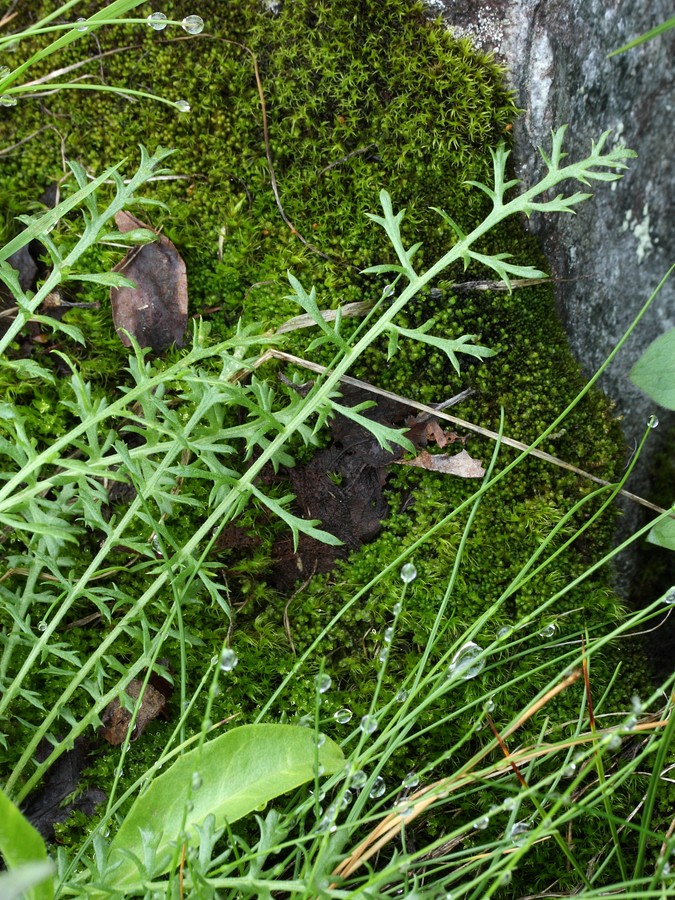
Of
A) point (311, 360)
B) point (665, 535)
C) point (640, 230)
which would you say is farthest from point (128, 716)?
point (640, 230)

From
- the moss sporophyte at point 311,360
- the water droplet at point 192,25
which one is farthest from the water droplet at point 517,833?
the water droplet at point 192,25

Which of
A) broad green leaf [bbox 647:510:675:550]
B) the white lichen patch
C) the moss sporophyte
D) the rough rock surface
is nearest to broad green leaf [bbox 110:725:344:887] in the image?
the moss sporophyte

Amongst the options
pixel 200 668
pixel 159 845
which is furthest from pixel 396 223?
pixel 159 845

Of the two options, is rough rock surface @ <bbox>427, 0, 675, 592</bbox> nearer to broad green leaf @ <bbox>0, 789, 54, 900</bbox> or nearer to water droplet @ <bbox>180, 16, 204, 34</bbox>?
water droplet @ <bbox>180, 16, 204, 34</bbox>

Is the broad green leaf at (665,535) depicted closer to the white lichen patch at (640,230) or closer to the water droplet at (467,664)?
the water droplet at (467,664)

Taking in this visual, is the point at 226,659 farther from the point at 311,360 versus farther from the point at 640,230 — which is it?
the point at 640,230

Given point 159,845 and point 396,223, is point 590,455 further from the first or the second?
point 159,845
